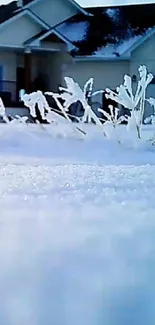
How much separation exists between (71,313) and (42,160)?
159cm

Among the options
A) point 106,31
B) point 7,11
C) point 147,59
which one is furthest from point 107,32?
point 7,11

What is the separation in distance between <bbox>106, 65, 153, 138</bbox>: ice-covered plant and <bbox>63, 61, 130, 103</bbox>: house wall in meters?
0.09

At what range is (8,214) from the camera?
1.70 meters

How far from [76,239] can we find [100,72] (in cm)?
149

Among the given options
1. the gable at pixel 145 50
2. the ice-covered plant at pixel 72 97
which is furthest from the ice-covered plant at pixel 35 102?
the gable at pixel 145 50

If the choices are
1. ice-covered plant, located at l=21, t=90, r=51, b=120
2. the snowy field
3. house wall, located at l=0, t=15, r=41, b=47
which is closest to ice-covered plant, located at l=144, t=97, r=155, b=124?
the snowy field

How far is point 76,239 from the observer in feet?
4.85

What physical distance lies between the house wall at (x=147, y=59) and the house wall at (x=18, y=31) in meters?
0.52

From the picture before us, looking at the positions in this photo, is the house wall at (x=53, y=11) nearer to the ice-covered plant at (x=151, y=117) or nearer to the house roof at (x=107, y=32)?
the house roof at (x=107, y=32)

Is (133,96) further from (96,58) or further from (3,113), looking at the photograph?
(3,113)

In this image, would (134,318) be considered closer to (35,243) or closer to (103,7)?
(35,243)

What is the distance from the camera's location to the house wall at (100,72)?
269 centimetres

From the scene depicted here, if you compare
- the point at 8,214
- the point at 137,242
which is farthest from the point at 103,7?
the point at 137,242

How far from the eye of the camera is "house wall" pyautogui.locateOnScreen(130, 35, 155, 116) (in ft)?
8.87
